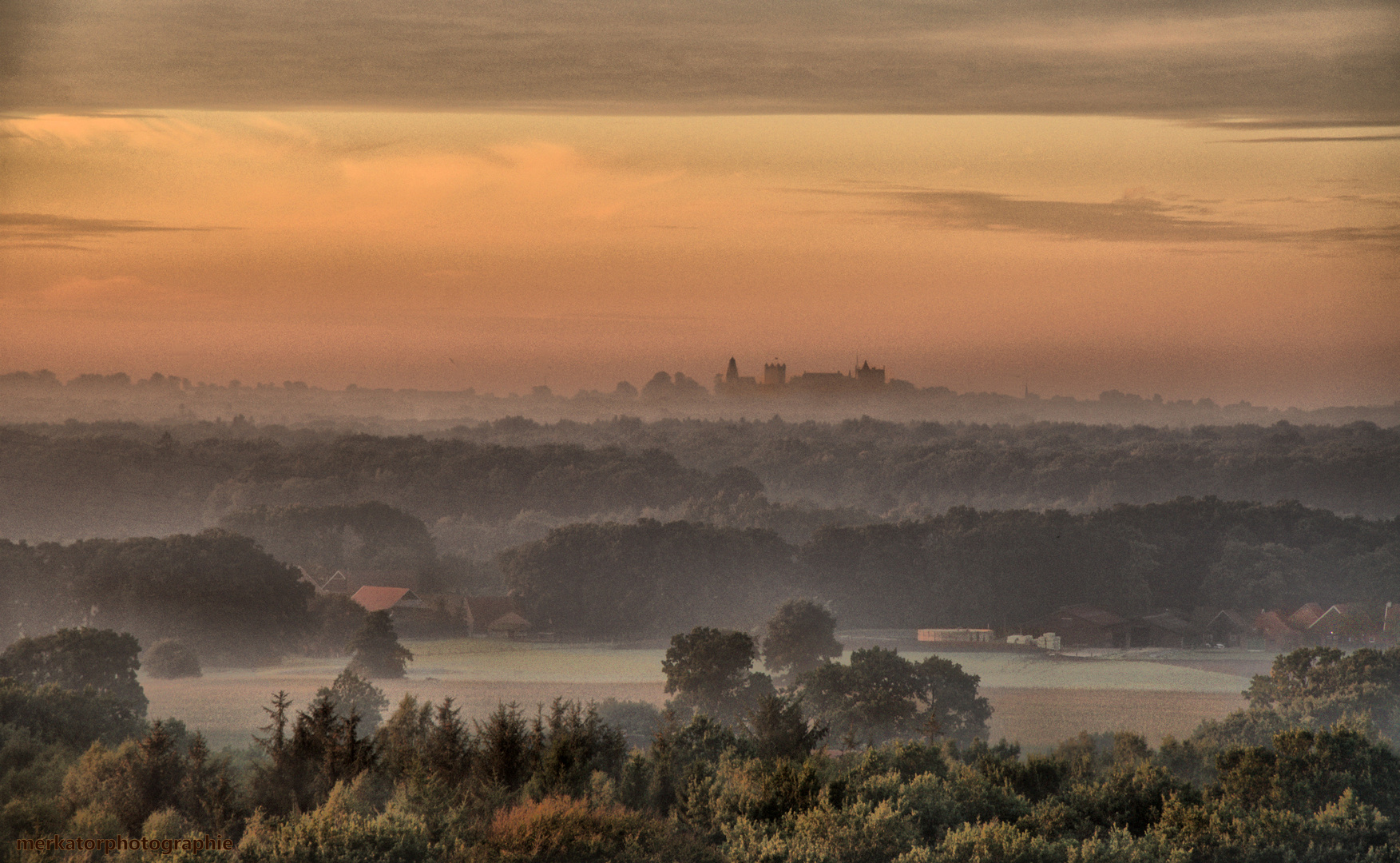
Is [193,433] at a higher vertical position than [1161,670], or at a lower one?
higher

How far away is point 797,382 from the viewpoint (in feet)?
163

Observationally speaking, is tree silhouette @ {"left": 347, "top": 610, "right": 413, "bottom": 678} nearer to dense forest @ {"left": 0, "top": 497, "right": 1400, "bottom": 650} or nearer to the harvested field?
dense forest @ {"left": 0, "top": 497, "right": 1400, "bottom": 650}

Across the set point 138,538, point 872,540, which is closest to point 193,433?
point 138,538

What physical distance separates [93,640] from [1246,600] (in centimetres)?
2863

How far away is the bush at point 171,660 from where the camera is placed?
1022 inches

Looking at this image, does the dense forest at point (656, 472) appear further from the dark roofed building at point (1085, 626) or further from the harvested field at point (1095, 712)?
the harvested field at point (1095, 712)

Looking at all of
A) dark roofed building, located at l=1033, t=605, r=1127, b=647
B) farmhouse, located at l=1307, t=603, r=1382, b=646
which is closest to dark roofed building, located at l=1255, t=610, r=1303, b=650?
farmhouse, located at l=1307, t=603, r=1382, b=646

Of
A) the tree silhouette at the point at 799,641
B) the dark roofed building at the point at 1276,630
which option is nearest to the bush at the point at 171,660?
the tree silhouette at the point at 799,641

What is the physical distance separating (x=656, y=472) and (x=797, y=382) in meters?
6.56

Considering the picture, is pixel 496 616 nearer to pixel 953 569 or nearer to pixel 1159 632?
pixel 953 569

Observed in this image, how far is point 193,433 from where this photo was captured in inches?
1994

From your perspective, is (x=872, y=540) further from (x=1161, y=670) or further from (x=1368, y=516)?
(x=1368, y=516)

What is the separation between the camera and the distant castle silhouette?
1838 inches

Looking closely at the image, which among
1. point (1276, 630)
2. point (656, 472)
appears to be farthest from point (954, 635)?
point (656, 472)
